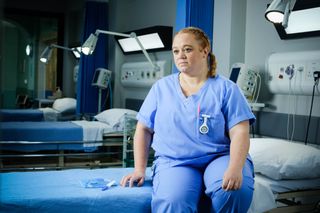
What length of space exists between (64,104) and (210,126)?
3.38 m

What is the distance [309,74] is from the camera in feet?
10.2

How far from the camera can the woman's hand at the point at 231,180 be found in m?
1.84

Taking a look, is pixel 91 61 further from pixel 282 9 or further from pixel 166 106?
pixel 166 106

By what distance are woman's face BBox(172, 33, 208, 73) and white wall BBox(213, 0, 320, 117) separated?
63.7 inches

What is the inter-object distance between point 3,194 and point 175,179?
2.57 ft

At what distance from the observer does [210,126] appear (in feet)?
6.57

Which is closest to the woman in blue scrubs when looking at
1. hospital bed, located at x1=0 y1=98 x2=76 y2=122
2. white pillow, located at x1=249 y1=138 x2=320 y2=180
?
white pillow, located at x1=249 y1=138 x2=320 y2=180

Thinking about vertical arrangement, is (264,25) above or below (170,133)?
above

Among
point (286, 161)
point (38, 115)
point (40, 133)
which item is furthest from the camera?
point (38, 115)

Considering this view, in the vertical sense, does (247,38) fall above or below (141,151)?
above

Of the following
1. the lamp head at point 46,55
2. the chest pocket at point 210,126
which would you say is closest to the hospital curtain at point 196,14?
the chest pocket at point 210,126

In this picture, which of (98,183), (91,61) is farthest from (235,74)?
(91,61)

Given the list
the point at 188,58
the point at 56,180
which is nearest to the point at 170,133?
the point at 188,58

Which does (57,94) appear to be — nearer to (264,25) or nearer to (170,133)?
(264,25)
